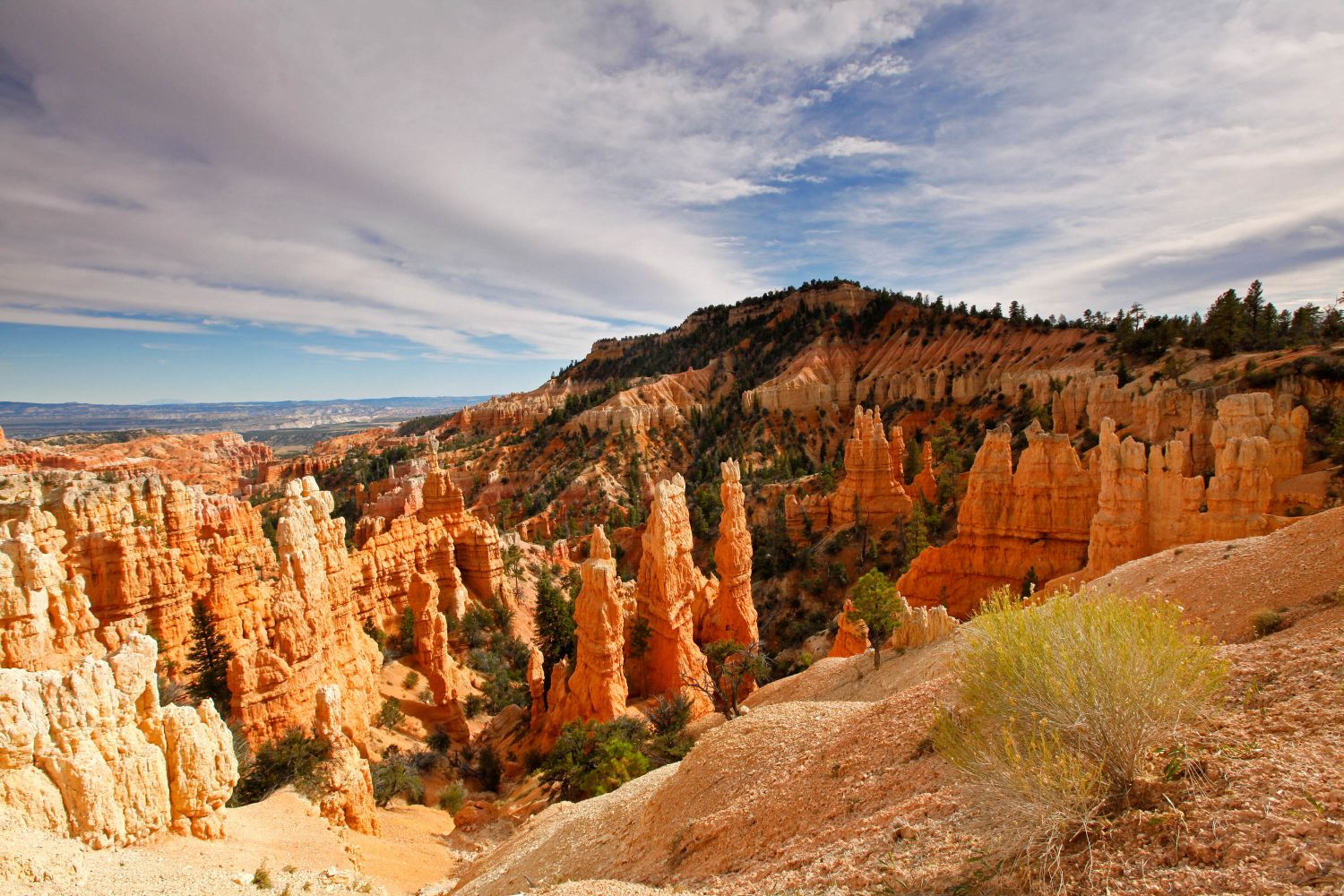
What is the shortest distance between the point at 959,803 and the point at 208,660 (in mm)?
22786

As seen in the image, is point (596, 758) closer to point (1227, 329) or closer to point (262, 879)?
point (262, 879)

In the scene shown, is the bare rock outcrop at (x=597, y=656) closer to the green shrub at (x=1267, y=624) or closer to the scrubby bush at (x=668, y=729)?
the scrubby bush at (x=668, y=729)

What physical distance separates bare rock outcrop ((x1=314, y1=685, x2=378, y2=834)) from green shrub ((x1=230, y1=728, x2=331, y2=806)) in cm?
23

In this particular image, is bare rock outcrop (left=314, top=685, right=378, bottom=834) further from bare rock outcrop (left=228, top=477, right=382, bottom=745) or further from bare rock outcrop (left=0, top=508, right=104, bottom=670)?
bare rock outcrop (left=0, top=508, right=104, bottom=670)

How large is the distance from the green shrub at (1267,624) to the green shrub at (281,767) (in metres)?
18.9

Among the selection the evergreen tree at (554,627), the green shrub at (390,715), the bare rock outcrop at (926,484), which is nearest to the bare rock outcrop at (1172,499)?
the bare rock outcrop at (926,484)

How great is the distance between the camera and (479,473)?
90.0 metres

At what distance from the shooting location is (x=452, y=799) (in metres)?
19.7

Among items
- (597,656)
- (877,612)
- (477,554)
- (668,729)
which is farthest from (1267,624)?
(477,554)

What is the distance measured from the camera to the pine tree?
1894 centimetres

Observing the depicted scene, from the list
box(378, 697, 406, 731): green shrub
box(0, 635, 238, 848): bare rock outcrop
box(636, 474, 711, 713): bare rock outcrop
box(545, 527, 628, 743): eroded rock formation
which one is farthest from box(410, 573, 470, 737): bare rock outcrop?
box(0, 635, 238, 848): bare rock outcrop

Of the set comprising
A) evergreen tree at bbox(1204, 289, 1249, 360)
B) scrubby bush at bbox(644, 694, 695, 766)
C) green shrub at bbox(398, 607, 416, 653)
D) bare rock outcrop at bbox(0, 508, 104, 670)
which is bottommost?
scrubby bush at bbox(644, 694, 695, 766)

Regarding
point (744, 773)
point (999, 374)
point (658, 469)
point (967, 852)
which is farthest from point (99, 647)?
point (999, 374)

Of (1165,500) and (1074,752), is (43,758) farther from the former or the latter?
(1165,500)
